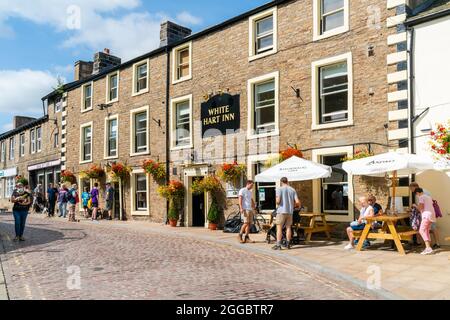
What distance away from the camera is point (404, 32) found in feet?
39.4

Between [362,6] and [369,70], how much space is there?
208cm

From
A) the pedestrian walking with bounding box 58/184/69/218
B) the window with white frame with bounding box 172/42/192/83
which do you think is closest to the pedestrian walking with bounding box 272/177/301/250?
the window with white frame with bounding box 172/42/192/83

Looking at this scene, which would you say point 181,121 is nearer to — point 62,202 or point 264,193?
point 264,193

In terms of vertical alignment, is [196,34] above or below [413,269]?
above

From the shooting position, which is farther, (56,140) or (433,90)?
(56,140)

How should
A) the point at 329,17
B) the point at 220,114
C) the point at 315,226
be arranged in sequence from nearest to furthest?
1. the point at 315,226
2. the point at 329,17
3. the point at 220,114

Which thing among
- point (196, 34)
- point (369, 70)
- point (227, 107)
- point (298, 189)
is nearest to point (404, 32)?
point (369, 70)

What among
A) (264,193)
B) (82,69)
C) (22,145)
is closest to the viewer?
(264,193)

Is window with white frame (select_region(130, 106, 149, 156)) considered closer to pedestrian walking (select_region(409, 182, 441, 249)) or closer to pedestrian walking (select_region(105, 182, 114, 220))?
pedestrian walking (select_region(105, 182, 114, 220))

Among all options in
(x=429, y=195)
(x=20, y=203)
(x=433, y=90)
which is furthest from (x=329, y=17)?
(x=20, y=203)

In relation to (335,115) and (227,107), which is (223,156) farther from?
(335,115)

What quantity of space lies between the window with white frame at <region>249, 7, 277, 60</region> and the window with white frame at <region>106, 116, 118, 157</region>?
944cm

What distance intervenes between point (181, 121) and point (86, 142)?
851cm

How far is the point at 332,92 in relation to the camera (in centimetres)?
1381
